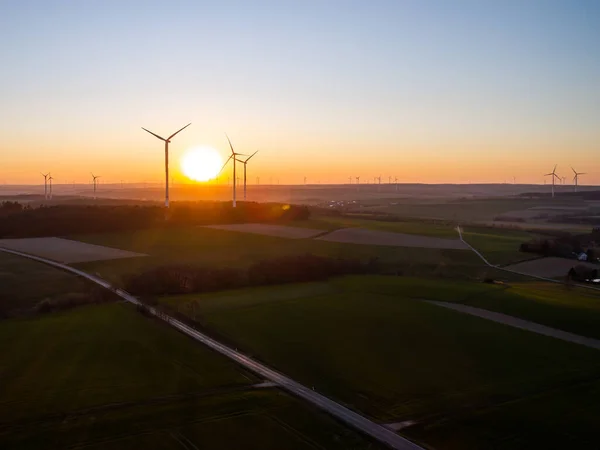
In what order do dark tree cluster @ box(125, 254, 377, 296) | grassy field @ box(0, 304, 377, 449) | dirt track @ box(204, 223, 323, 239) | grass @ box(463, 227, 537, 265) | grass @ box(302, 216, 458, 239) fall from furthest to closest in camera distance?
grass @ box(302, 216, 458, 239)
dirt track @ box(204, 223, 323, 239)
grass @ box(463, 227, 537, 265)
dark tree cluster @ box(125, 254, 377, 296)
grassy field @ box(0, 304, 377, 449)

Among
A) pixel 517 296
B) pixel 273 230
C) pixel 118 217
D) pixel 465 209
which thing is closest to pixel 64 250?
pixel 118 217

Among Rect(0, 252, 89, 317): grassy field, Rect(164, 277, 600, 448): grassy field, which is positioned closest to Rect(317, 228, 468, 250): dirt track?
Rect(164, 277, 600, 448): grassy field

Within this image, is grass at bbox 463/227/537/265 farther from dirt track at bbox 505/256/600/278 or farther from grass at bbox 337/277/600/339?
grass at bbox 337/277/600/339

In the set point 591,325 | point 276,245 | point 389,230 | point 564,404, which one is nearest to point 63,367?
point 564,404

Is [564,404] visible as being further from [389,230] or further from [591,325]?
[389,230]

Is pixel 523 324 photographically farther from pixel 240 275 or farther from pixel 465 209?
pixel 465 209

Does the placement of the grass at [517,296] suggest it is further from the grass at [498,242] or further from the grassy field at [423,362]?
the grass at [498,242]
